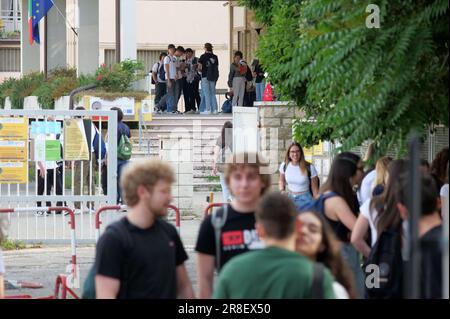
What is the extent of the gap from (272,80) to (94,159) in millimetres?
2889

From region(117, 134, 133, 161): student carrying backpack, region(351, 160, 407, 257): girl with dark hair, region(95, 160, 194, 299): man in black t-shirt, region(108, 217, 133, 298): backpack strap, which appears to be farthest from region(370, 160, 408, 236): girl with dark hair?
region(117, 134, 133, 161): student carrying backpack

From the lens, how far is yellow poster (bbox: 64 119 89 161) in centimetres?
1800

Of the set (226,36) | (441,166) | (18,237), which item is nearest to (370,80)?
(441,166)

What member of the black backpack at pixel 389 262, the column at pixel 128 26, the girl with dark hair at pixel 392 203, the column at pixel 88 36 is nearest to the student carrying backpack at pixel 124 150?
the girl with dark hair at pixel 392 203

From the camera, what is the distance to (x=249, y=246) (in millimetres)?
7898

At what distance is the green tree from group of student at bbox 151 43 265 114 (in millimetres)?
23782

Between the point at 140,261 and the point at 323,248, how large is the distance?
108 centimetres

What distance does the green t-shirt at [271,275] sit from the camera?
6.23 m

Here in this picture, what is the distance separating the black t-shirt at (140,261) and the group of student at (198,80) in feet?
88.3

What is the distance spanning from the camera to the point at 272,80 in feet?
59.9

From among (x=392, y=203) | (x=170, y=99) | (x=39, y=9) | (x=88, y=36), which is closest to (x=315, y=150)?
(x=392, y=203)

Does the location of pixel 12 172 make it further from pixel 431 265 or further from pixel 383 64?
pixel 431 265

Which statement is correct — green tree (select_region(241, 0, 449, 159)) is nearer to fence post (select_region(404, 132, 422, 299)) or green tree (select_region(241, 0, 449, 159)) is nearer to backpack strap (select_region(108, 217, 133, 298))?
backpack strap (select_region(108, 217, 133, 298))

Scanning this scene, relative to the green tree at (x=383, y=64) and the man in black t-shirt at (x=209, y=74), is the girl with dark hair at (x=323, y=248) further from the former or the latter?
the man in black t-shirt at (x=209, y=74)
